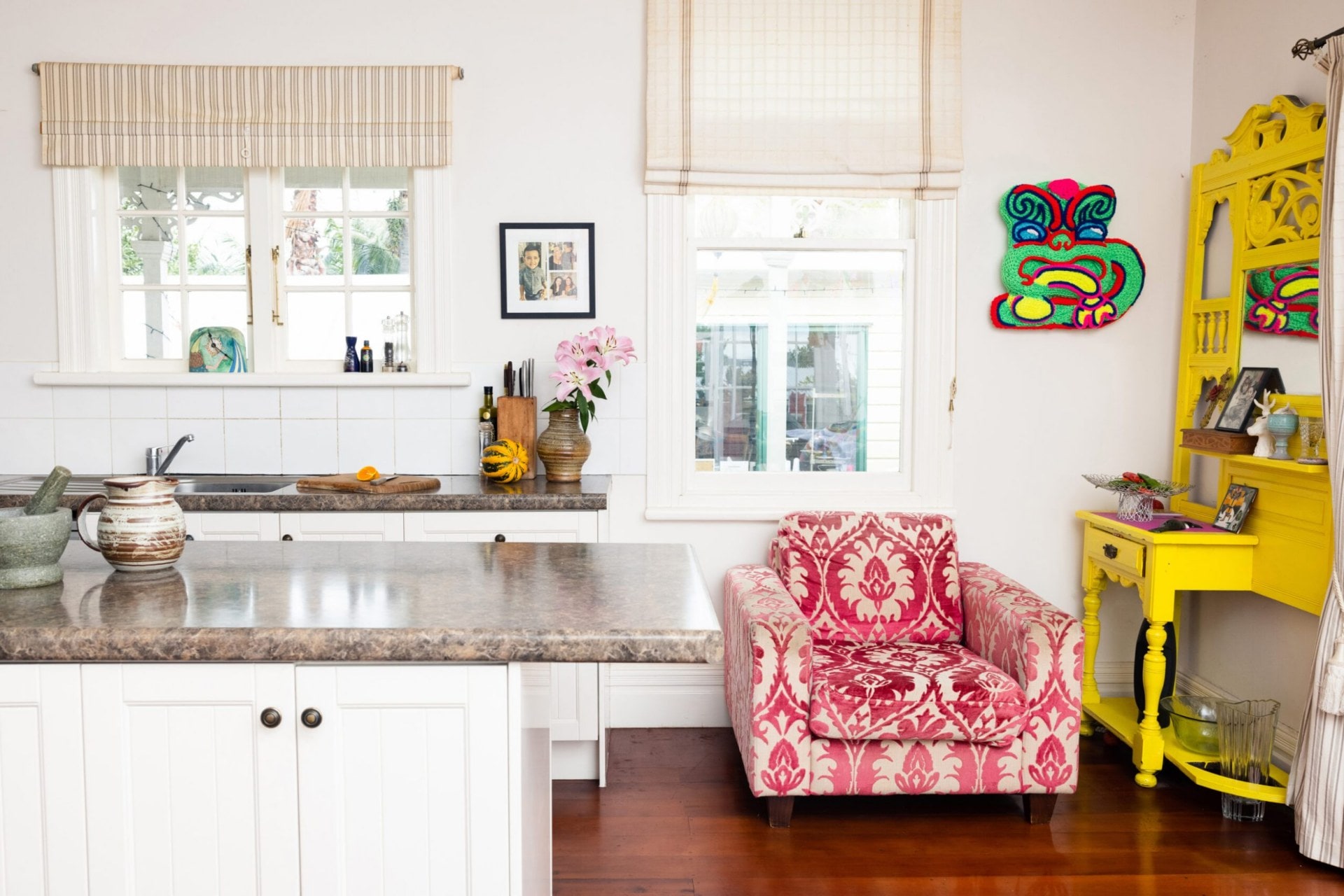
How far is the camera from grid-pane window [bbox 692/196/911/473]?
3.74m

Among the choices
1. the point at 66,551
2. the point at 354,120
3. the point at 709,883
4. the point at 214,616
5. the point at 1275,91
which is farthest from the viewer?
the point at 354,120

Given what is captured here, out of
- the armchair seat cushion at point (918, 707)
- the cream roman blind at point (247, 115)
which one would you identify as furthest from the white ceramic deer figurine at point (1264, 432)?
the cream roman blind at point (247, 115)

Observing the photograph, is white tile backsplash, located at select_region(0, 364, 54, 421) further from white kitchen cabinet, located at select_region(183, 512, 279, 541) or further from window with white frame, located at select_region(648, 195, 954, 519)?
window with white frame, located at select_region(648, 195, 954, 519)

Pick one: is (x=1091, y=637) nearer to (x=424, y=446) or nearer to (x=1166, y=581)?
(x=1166, y=581)

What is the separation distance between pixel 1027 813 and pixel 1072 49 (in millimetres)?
2621

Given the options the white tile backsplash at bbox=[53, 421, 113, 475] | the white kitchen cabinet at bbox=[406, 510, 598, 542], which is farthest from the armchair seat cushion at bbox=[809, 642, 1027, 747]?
the white tile backsplash at bbox=[53, 421, 113, 475]

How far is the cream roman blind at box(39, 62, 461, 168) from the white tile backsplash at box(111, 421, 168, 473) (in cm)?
91

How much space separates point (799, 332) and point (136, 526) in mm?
2541

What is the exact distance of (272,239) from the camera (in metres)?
3.68

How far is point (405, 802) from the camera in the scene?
1489 millimetres

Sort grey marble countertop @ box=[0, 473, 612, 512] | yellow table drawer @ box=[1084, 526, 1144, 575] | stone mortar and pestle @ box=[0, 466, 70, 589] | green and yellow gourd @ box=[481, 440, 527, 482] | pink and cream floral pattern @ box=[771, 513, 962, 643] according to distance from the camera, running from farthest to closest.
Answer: green and yellow gourd @ box=[481, 440, 527, 482] < pink and cream floral pattern @ box=[771, 513, 962, 643] < yellow table drawer @ box=[1084, 526, 1144, 575] < grey marble countertop @ box=[0, 473, 612, 512] < stone mortar and pestle @ box=[0, 466, 70, 589]

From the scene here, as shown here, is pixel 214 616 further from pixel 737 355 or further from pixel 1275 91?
pixel 1275 91

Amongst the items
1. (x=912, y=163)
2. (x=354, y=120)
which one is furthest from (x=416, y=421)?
(x=912, y=163)

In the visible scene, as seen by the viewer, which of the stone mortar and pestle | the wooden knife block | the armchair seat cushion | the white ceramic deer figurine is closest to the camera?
the stone mortar and pestle
